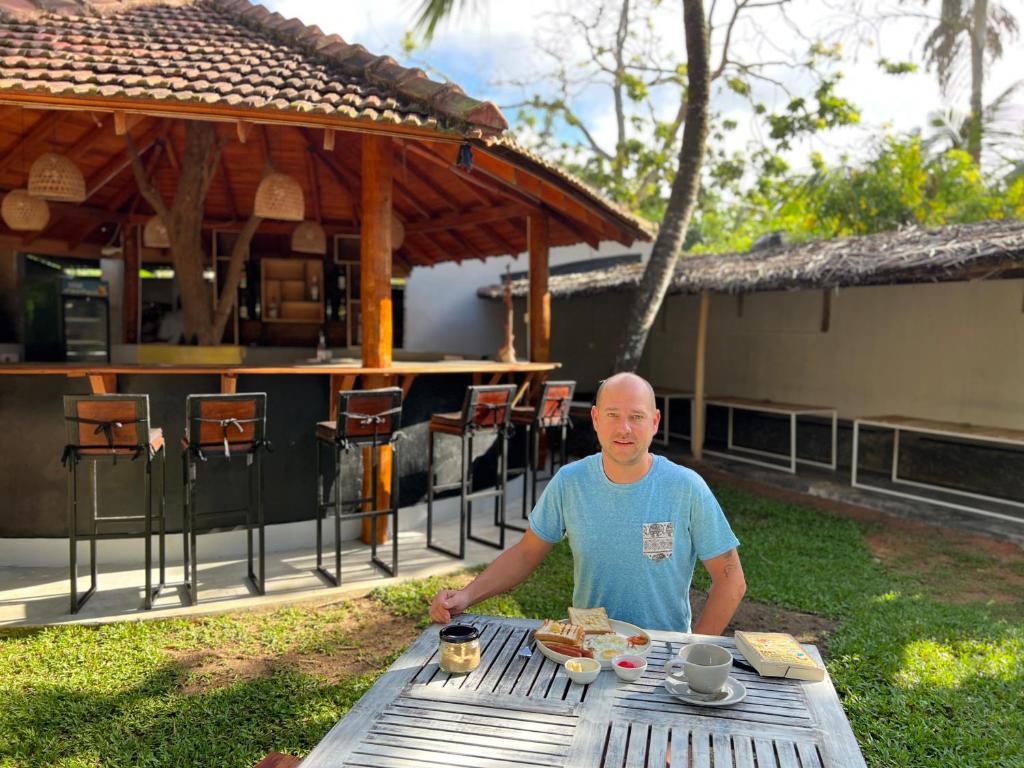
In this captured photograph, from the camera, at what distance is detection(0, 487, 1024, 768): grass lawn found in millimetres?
3201

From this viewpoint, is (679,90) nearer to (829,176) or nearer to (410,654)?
(829,176)

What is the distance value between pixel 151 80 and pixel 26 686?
3.49 metres

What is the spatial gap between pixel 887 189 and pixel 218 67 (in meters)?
16.7

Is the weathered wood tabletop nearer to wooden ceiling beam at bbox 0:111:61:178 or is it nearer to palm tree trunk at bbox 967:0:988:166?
wooden ceiling beam at bbox 0:111:61:178

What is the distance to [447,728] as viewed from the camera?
5.40 ft

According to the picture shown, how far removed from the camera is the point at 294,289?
38.2 ft

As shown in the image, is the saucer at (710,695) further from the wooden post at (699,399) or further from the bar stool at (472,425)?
the wooden post at (699,399)

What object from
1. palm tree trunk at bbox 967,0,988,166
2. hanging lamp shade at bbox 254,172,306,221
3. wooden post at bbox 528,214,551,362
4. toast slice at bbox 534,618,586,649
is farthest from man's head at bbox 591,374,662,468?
palm tree trunk at bbox 967,0,988,166

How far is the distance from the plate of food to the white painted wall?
42.2ft

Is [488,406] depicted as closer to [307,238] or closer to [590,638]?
[590,638]

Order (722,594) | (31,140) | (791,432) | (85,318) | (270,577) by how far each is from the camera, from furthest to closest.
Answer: (85,318) → (791,432) → (31,140) → (270,577) → (722,594)

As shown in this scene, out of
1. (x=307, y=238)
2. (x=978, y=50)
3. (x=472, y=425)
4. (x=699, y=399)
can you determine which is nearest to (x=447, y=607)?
(x=472, y=425)

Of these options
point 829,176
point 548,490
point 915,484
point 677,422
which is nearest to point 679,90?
point 829,176

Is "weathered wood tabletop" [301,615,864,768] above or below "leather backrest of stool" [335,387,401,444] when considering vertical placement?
below
